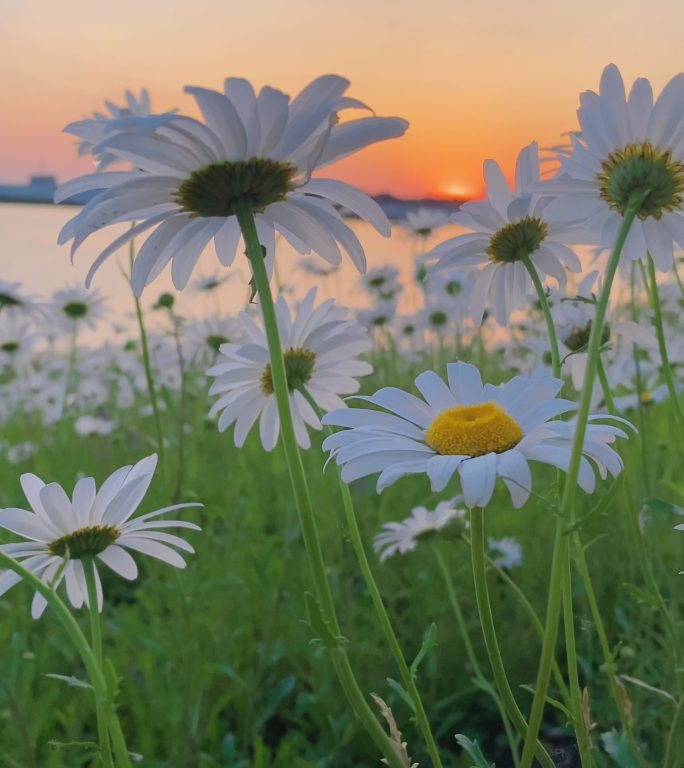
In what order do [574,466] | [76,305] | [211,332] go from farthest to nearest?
1. [76,305]
2. [211,332]
3. [574,466]

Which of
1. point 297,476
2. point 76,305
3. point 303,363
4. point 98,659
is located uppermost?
point 76,305

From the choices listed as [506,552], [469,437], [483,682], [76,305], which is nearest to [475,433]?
[469,437]

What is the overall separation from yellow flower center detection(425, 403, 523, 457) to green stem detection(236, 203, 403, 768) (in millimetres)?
105

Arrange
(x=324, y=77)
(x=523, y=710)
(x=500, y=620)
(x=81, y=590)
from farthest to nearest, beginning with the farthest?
(x=500, y=620), (x=523, y=710), (x=81, y=590), (x=324, y=77)

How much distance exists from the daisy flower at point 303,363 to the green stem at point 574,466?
1.08 feet

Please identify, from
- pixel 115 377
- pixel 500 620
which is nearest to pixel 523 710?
pixel 500 620

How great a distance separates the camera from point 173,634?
110cm

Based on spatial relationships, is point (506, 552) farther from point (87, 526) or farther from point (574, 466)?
point (574, 466)

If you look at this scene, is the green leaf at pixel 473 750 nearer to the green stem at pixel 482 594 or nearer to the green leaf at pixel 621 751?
the green stem at pixel 482 594

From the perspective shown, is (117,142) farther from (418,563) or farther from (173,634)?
(418,563)

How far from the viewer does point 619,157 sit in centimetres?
53

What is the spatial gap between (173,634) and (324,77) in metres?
0.86

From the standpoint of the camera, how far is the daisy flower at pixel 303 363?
2.51ft

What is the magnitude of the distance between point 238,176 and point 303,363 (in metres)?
0.31
